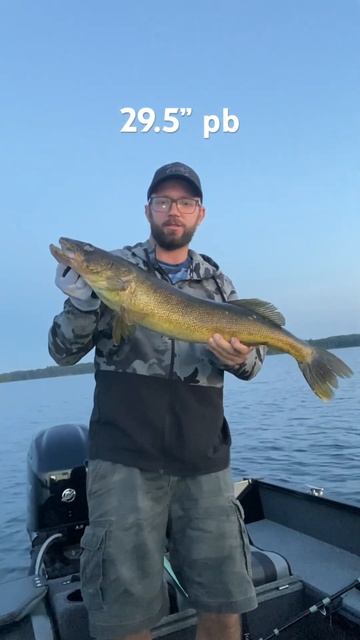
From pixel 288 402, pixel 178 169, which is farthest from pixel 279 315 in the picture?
pixel 288 402

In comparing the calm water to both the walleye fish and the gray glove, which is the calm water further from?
the gray glove

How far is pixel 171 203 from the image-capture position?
3.61 m

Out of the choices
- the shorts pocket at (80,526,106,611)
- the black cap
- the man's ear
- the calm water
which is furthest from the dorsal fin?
the calm water

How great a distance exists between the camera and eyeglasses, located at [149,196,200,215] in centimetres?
361

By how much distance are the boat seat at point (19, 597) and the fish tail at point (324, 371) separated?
7.88 ft

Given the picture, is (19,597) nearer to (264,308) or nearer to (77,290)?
(77,290)

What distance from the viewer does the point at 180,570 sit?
3.27 m

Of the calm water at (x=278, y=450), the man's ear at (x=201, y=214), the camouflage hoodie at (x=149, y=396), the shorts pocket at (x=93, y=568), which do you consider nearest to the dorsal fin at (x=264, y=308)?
the camouflage hoodie at (x=149, y=396)

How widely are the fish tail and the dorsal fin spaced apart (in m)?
0.35

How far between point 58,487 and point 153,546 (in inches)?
81.8

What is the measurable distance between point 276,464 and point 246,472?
1077 millimetres

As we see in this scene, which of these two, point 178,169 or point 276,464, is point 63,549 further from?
point 276,464

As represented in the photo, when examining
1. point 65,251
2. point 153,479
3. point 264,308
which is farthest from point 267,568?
point 65,251

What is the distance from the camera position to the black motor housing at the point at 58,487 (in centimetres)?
479
